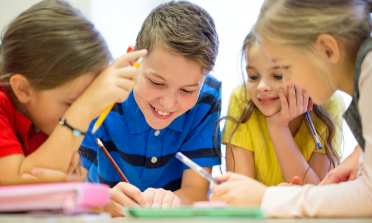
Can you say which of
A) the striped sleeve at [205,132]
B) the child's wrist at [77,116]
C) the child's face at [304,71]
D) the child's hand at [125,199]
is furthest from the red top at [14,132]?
the child's face at [304,71]

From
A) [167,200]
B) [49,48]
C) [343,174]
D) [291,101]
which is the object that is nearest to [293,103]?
[291,101]

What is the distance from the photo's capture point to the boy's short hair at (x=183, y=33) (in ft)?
3.03

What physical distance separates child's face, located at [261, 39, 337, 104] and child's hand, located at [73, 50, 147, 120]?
12.6 inches

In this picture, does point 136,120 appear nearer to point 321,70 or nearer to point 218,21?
point 321,70

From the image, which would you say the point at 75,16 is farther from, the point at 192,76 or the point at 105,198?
the point at 105,198

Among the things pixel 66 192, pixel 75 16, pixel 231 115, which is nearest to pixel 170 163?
pixel 231 115

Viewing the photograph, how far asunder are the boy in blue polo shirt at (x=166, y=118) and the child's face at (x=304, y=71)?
0.31 metres

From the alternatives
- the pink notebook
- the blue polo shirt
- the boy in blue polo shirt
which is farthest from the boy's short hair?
the pink notebook

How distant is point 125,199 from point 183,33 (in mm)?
485

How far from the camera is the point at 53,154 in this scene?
0.68 m

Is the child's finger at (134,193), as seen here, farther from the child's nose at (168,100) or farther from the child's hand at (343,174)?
the child's hand at (343,174)

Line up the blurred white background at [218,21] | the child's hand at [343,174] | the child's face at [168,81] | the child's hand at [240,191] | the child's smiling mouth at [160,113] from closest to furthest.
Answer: the child's hand at [240,191], the child's hand at [343,174], the child's face at [168,81], the child's smiling mouth at [160,113], the blurred white background at [218,21]

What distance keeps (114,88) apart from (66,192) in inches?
12.4

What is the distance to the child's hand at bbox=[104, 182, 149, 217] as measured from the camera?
2.45 feet
